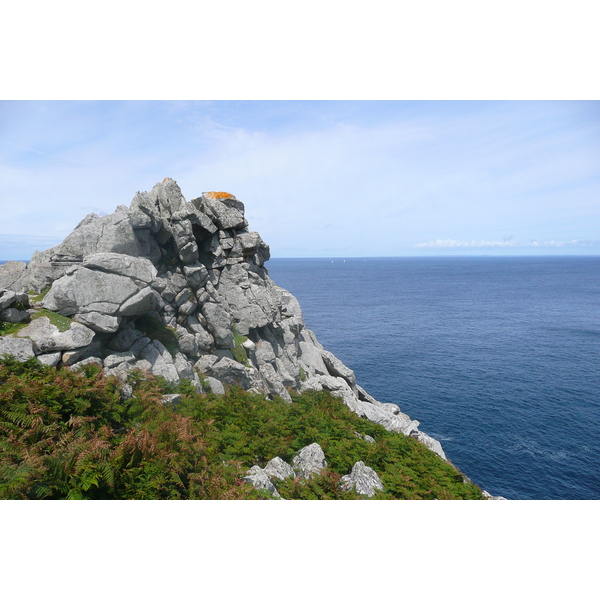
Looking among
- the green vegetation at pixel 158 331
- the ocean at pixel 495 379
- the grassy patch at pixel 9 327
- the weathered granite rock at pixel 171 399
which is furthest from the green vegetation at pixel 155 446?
the ocean at pixel 495 379

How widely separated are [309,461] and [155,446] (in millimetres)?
6927

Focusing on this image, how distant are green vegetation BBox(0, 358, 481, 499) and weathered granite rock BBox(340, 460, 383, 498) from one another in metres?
0.50

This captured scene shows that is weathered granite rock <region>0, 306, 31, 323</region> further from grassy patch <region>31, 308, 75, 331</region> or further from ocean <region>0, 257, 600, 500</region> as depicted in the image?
ocean <region>0, 257, 600, 500</region>

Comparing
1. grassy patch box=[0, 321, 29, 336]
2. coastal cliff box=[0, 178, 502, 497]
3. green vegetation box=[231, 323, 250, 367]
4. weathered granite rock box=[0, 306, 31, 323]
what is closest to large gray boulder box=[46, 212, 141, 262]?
coastal cliff box=[0, 178, 502, 497]

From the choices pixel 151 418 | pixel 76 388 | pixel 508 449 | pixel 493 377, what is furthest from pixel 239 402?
pixel 493 377

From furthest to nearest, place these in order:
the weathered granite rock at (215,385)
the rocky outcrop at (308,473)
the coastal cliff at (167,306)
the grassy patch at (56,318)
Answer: the weathered granite rock at (215,385), the grassy patch at (56,318), the coastal cliff at (167,306), the rocky outcrop at (308,473)

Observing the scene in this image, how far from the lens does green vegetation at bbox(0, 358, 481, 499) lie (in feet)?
31.8

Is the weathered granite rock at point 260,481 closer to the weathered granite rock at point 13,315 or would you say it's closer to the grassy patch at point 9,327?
the grassy patch at point 9,327

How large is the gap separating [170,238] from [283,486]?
680 inches

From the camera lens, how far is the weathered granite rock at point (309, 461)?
1547 cm

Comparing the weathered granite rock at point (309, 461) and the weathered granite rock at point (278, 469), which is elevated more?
the weathered granite rock at point (278, 469)

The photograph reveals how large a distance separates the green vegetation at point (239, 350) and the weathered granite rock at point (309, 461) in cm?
1091

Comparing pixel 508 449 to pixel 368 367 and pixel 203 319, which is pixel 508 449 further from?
pixel 203 319

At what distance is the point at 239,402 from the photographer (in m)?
20.4
